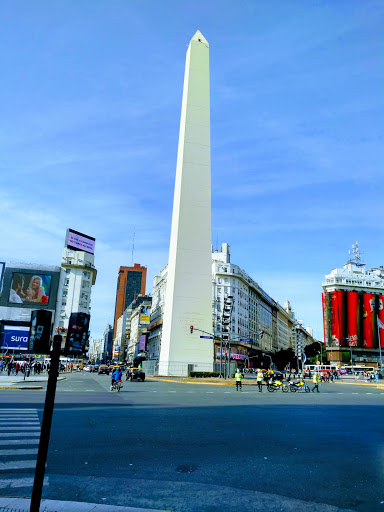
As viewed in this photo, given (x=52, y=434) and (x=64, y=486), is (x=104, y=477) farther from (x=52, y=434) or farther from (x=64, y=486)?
(x=52, y=434)

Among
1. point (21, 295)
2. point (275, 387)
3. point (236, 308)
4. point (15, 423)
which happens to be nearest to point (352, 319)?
point (236, 308)

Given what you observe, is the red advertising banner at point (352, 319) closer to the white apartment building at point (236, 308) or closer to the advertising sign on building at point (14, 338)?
the white apartment building at point (236, 308)

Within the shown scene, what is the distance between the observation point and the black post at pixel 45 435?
3.33 meters

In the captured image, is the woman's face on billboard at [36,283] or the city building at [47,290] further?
the woman's face on billboard at [36,283]

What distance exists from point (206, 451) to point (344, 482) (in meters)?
2.76

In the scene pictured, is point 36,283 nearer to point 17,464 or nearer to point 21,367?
point 21,367

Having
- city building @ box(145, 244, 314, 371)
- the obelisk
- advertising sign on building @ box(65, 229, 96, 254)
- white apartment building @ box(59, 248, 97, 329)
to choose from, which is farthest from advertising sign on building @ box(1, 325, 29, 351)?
the obelisk

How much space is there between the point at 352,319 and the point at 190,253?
9174 cm

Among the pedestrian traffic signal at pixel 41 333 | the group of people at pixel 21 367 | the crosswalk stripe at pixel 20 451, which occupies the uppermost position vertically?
Answer: the pedestrian traffic signal at pixel 41 333

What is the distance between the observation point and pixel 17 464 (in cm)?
657

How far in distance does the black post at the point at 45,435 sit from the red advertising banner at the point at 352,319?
5019 inches

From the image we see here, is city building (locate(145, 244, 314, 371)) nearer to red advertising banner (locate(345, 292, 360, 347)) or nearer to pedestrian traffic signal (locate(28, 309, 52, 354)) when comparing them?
red advertising banner (locate(345, 292, 360, 347))

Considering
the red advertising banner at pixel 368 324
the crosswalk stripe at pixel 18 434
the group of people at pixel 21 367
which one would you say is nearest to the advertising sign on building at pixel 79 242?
the group of people at pixel 21 367

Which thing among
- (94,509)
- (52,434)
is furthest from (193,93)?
(94,509)
